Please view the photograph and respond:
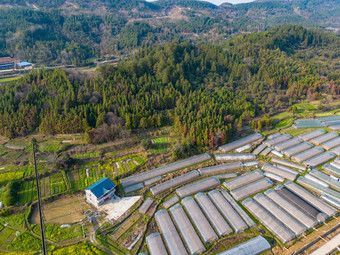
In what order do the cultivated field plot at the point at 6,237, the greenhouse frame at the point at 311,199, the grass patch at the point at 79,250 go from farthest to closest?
1. the greenhouse frame at the point at 311,199
2. the cultivated field plot at the point at 6,237
3. the grass patch at the point at 79,250

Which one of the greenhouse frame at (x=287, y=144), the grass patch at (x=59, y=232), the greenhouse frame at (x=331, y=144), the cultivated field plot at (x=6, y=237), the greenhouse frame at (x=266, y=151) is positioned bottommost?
the cultivated field plot at (x=6, y=237)

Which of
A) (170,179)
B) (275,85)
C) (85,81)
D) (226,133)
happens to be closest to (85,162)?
(170,179)

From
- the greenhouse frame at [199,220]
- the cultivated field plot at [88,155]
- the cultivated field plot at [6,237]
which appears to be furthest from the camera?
the cultivated field plot at [88,155]

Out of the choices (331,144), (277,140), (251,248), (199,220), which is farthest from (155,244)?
(331,144)

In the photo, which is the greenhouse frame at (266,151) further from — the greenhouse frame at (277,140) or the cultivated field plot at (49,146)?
the cultivated field plot at (49,146)

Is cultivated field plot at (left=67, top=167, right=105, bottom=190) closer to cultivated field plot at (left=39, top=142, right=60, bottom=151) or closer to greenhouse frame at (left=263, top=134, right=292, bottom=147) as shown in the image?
cultivated field plot at (left=39, top=142, right=60, bottom=151)

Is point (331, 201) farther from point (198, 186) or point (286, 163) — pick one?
point (198, 186)

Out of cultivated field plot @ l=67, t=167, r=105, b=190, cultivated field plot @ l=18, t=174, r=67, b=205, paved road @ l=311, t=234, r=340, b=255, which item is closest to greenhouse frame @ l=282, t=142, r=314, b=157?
paved road @ l=311, t=234, r=340, b=255

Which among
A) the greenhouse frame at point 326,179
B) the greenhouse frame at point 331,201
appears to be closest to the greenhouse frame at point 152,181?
the greenhouse frame at point 331,201
